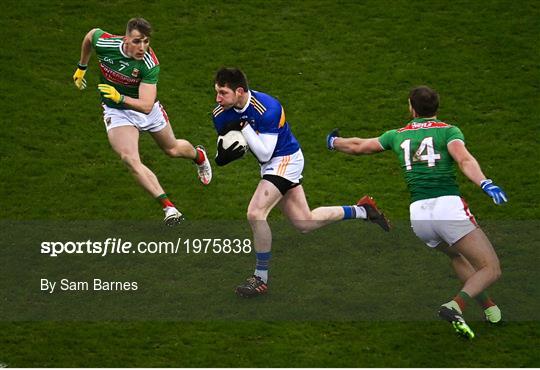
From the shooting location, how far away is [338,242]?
47.6 ft

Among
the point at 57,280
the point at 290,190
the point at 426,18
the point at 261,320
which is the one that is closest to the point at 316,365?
the point at 261,320

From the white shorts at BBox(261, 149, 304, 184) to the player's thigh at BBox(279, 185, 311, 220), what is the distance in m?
A: 0.16

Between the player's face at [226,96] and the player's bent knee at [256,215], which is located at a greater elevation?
the player's face at [226,96]

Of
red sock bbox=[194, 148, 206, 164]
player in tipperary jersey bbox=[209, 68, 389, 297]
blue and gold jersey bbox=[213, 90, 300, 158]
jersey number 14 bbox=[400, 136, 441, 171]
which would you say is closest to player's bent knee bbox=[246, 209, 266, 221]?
player in tipperary jersey bbox=[209, 68, 389, 297]

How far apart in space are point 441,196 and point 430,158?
0.39 m

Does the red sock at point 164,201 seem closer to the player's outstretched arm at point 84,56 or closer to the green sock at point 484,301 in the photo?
the player's outstretched arm at point 84,56

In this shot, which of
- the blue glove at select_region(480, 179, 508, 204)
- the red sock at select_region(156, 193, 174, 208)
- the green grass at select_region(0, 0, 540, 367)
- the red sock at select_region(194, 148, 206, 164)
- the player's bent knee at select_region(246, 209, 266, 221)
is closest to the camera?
the blue glove at select_region(480, 179, 508, 204)

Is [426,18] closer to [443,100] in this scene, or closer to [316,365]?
[443,100]

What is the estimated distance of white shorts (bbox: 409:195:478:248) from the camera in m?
11.9

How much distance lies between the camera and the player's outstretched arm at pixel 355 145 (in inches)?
492

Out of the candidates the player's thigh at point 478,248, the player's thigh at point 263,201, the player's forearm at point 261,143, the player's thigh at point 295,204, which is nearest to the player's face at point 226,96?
the player's forearm at point 261,143

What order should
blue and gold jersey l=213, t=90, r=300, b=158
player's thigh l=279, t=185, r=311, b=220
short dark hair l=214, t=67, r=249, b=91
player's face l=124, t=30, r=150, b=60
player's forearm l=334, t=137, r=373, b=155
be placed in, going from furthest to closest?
1. player's face l=124, t=30, r=150, b=60
2. player's thigh l=279, t=185, r=311, b=220
3. blue and gold jersey l=213, t=90, r=300, b=158
4. short dark hair l=214, t=67, r=249, b=91
5. player's forearm l=334, t=137, r=373, b=155

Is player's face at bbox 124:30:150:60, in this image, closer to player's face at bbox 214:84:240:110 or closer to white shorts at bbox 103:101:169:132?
white shorts at bbox 103:101:169:132

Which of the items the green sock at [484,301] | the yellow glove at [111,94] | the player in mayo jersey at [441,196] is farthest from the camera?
the yellow glove at [111,94]
